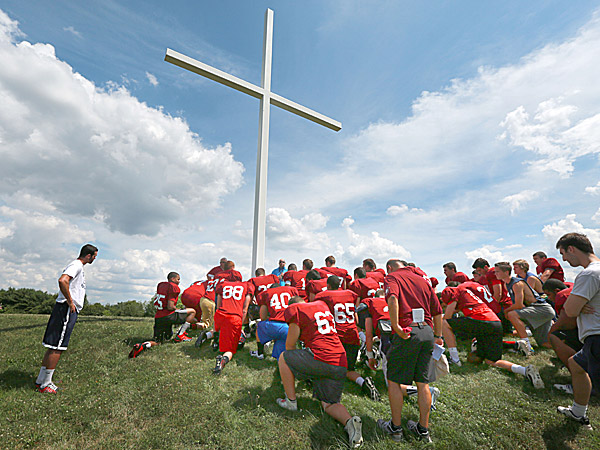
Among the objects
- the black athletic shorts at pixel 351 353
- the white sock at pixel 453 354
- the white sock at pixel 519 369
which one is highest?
the black athletic shorts at pixel 351 353

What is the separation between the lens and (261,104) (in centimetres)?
1202

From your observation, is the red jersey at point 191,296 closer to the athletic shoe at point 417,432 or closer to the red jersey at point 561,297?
the athletic shoe at point 417,432

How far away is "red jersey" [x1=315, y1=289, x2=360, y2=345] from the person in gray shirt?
129 inches

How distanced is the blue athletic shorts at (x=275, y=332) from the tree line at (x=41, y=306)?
42.6ft

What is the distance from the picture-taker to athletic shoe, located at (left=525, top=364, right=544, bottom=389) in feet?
18.1

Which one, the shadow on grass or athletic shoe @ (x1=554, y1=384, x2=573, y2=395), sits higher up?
the shadow on grass

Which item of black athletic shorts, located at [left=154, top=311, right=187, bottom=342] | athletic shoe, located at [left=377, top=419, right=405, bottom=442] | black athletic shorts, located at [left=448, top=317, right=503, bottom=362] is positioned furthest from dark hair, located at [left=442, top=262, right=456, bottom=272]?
black athletic shorts, located at [left=154, top=311, right=187, bottom=342]

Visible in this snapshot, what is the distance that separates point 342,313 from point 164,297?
4.98 metres

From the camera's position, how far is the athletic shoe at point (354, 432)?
3881 millimetres

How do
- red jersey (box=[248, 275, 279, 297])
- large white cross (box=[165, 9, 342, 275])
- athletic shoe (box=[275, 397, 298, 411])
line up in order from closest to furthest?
1. athletic shoe (box=[275, 397, 298, 411])
2. red jersey (box=[248, 275, 279, 297])
3. large white cross (box=[165, 9, 342, 275])

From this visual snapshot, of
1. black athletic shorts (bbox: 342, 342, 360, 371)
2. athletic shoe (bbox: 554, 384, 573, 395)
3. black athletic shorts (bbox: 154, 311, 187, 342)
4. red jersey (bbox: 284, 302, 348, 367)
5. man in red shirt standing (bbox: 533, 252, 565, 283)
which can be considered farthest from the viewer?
man in red shirt standing (bbox: 533, 252, 565, 283)

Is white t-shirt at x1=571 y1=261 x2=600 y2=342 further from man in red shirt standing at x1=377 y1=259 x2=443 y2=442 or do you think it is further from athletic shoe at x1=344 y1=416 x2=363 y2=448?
athletic shoe at x1=344 y1=416 x2=363 y2=448

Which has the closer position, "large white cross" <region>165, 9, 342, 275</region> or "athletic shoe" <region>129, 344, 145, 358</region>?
"athletic shoe" <region>129, 344, 145, 358</region>

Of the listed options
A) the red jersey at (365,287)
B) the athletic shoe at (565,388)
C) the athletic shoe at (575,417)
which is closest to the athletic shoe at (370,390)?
the red jersey at (365,287)
